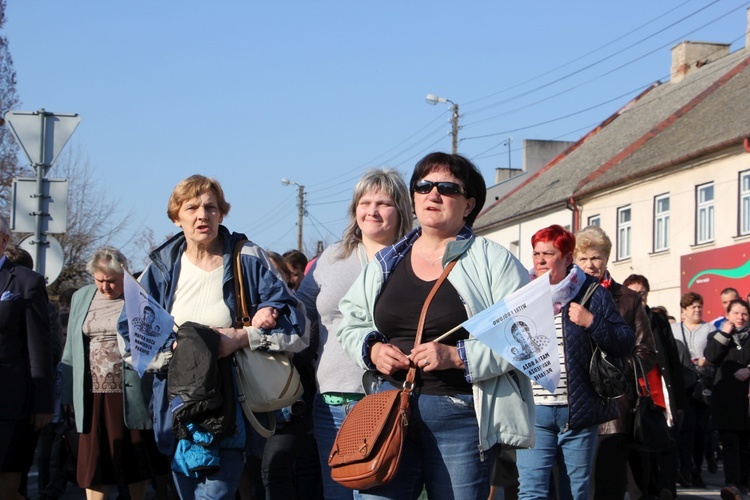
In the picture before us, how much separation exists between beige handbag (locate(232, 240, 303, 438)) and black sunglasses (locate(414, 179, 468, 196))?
141 centimetres

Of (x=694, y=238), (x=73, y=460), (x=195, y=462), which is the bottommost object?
(x=73, y=460)

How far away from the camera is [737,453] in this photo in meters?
11.9

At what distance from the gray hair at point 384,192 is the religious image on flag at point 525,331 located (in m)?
2.06

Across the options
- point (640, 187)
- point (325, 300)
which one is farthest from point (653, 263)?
point (325, 300)

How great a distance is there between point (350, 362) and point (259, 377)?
2.04ft

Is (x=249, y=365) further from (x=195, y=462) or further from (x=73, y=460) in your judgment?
(x=73, y=460)

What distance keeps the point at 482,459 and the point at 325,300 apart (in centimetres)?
210

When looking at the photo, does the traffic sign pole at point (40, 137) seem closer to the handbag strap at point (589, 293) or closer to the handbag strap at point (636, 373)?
the handbag strap at point (636, 373)

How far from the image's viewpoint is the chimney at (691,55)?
1799 inches

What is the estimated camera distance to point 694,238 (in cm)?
3328

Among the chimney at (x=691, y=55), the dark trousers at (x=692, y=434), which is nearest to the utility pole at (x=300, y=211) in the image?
the chimney at (x=691, y=55)

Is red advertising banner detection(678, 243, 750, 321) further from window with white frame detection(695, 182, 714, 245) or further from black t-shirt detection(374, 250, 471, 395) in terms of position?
black t-shirt detection(374, 250, 471, 395)

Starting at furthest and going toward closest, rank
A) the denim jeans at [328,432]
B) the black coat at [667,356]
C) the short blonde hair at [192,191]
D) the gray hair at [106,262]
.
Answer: the black coat at [667,356], the gray hair at [106,262], the denim jeans at [328,432], the short blonde hair at [192,191]

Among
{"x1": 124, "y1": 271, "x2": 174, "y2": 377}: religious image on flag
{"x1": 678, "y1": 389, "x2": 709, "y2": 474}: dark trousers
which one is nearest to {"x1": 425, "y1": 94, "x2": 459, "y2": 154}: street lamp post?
{"x1": 678, "y1": 389, "x2": 709, "y2": 474}: dark trousers
